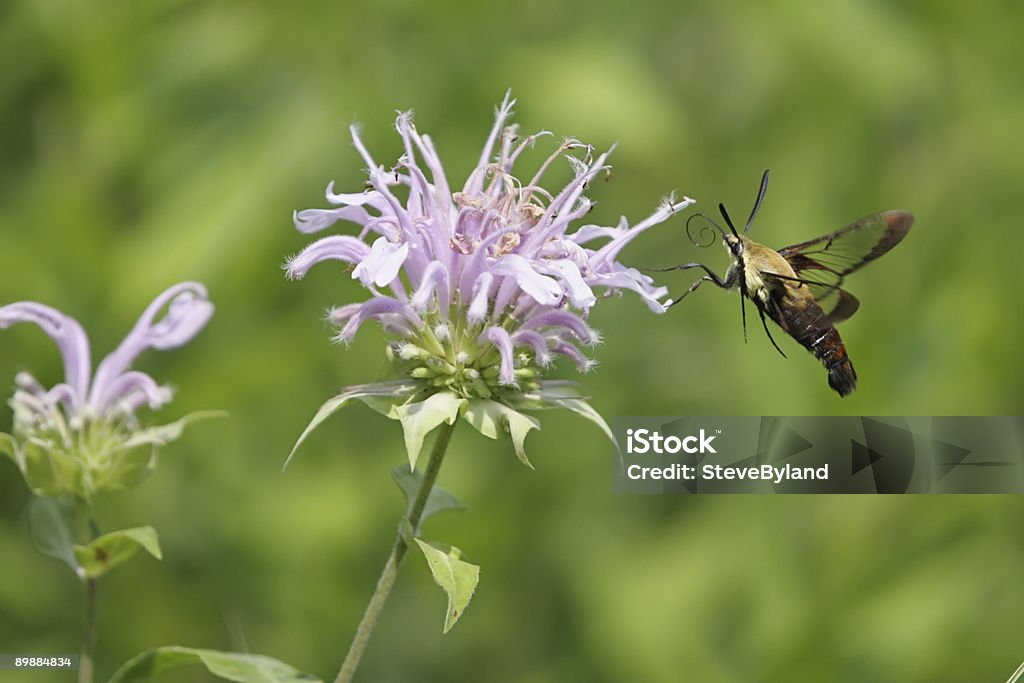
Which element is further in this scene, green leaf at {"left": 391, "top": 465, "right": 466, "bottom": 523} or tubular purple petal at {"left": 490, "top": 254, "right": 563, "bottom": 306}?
green leaf at {"left": 391, "top": 465, "right": 466, "bottom": 523}

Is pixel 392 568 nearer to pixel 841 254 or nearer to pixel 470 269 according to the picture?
pixel 470 269

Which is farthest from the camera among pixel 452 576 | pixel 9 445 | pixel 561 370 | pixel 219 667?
pixel 561 370

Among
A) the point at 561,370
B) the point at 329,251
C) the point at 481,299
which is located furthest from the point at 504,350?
the point at 561,370

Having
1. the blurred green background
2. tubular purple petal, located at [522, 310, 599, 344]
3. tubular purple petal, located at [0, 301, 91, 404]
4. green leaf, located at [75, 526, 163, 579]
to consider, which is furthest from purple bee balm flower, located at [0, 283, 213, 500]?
the blurred green background

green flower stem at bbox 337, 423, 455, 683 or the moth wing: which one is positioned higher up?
the moth wing

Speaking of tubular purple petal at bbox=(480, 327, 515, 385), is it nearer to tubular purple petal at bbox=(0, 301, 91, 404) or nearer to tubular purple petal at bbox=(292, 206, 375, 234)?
tubular purple petal at bbox=(292, 206, 375, 234)

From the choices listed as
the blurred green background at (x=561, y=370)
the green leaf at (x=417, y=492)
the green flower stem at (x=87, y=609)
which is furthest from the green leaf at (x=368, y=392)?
the blurred green background at (x=561, y=370)
